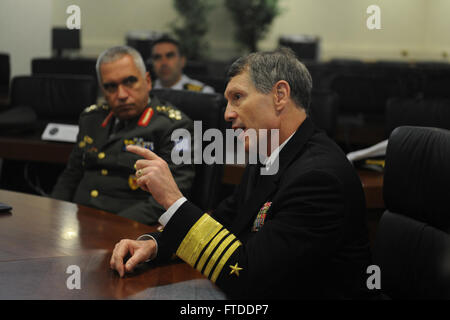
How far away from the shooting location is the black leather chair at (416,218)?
1.35m

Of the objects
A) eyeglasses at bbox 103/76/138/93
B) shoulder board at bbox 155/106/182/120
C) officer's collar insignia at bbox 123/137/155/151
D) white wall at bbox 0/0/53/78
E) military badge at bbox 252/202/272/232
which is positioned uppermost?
white wall at bbox 0/0/53/78

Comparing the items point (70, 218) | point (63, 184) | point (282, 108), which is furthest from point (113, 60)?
point (282, 108)

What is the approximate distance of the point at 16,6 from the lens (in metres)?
5.04

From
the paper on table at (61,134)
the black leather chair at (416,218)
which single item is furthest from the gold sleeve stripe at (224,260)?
the paper on table at (61,134)

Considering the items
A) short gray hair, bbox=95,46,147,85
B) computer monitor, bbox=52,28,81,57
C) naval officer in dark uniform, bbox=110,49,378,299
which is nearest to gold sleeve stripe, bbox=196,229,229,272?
naval officer in dark uniform, bbox=110,49,378,299

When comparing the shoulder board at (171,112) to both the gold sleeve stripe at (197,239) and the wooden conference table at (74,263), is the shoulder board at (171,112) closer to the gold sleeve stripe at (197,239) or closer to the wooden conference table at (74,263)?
the wooden conference table at (74,263)

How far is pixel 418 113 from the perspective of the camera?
3.02 m

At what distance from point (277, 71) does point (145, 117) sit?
1.07 meters

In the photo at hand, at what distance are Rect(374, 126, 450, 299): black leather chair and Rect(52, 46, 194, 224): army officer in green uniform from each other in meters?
0.92

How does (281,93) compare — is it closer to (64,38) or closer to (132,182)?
(132,182)

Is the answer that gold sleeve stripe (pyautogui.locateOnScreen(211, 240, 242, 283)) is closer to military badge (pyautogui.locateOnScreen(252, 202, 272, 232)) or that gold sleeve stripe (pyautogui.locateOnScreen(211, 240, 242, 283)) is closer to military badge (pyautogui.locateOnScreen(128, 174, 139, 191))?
military badge (pyautogui.locateOnScreen(252, 202, 272, 232))

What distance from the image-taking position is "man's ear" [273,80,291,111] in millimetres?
1259

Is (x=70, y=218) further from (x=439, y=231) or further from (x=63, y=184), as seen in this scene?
(x=439, y=231)
